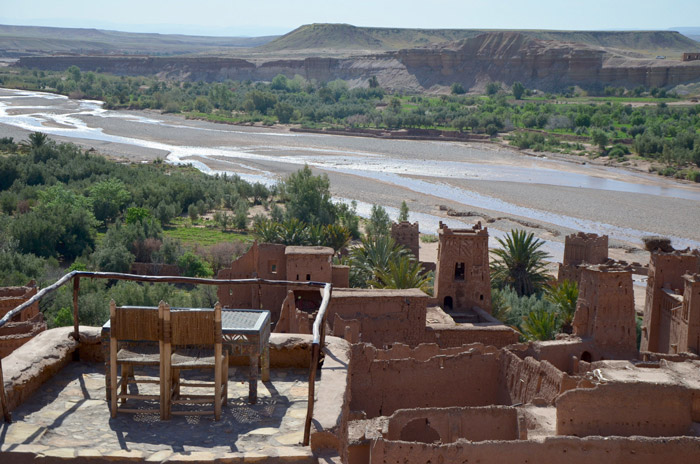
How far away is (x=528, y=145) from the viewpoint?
2756 inches

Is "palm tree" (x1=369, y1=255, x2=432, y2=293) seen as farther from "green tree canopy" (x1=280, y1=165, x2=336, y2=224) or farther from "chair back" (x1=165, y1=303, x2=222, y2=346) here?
"chair back" (x1=165, y1=303, x2=222, y2=346)

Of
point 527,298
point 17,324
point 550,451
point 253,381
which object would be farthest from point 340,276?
point 253,381

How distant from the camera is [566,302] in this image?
21.2 metres

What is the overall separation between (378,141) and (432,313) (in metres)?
55.1

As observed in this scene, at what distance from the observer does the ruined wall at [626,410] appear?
12.6 metres

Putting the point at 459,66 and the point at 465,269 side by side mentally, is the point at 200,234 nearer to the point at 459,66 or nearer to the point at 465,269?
the point at 465,269

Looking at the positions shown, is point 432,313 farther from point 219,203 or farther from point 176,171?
point 176,171

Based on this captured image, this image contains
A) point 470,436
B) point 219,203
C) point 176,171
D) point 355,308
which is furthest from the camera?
point 176,171

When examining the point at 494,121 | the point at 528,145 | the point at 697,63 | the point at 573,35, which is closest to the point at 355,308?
the point at 528,145

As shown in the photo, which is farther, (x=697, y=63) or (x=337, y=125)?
(x=697, y=63)

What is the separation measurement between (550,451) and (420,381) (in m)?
3.36

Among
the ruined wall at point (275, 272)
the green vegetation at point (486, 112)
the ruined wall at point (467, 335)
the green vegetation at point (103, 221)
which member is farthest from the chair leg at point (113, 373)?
the green vegetation at point (486, 112)

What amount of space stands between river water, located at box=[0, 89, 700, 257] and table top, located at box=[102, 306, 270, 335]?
100 feet

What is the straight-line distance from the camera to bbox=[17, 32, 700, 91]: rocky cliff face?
110 metres
